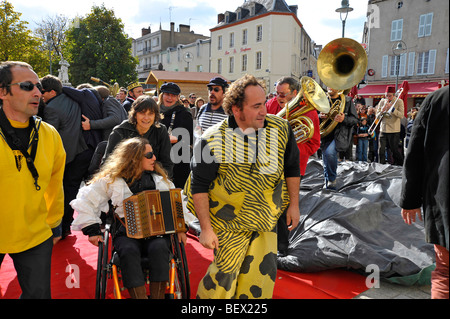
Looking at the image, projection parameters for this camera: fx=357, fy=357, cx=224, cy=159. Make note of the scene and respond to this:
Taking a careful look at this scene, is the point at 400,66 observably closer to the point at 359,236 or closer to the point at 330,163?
the point at 330,163

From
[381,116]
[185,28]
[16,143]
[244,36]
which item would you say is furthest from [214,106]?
[185,28]

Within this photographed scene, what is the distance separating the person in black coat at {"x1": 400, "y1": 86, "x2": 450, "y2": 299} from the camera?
1721mm

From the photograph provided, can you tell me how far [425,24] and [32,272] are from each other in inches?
1176

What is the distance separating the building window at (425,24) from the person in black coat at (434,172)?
2830 centimetres

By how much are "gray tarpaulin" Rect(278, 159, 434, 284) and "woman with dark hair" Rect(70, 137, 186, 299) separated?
5.08 ft

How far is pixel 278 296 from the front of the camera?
315 cm

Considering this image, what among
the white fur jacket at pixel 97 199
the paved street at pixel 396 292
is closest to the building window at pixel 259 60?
the paved street at pixel 396 292

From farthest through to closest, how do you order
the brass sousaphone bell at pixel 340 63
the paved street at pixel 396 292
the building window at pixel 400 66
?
the building window at pixel 400 66 → the brass sousaphone bell at pixel 340 63 → the paved street at pixel 396 292

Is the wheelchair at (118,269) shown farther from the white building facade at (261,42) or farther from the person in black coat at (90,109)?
the white building facade at (261,42)

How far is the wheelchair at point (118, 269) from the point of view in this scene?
251 centimetres
